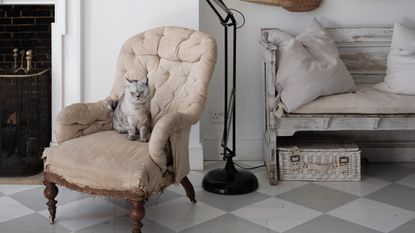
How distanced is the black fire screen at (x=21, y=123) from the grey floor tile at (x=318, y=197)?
1561 millimetres

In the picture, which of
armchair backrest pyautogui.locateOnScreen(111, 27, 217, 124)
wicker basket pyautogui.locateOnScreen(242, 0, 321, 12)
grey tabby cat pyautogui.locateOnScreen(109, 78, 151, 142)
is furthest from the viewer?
wicker basket pyautogui.locateOnScreen(242, 0, 321, 12)

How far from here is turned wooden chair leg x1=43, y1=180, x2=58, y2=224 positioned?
314 centimetres

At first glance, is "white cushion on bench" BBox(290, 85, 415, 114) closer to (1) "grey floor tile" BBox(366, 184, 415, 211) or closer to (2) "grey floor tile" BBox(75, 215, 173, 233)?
(1) "grey floor tile" BBox(366, 184, 415, 211)

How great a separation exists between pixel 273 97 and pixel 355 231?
103 centimetres

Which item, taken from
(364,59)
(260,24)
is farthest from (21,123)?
(364,59)

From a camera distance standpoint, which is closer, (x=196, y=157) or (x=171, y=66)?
(x=171, y=66)

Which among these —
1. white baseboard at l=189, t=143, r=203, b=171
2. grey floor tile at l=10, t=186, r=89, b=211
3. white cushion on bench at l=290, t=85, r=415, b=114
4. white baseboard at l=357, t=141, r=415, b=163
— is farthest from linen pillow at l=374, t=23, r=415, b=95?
grey floor tile at l=10, t=186, r=89, b=211

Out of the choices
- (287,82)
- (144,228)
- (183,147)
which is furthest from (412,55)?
(144,228)

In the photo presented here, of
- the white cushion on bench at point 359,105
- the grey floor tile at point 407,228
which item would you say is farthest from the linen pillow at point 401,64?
the grey floor tile at point 407,228

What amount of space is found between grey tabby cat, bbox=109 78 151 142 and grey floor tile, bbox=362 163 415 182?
5.30ft

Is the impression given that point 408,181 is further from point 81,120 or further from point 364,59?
point 81,120

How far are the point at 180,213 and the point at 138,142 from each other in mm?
479

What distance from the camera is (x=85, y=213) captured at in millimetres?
3328

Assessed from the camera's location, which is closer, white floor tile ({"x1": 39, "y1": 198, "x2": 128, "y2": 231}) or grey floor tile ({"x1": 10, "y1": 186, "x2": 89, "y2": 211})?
white floor tile ({"x1": 39, "y1": 198, "x2": 128, "y2": 231})
